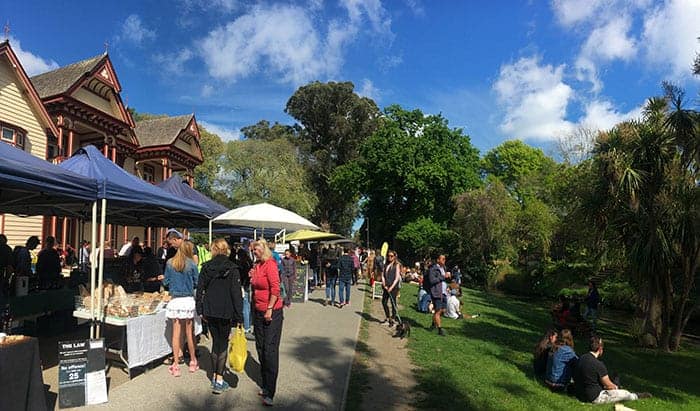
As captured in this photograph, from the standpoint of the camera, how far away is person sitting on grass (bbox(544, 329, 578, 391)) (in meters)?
6.92

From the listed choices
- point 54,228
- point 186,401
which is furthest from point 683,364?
point 54,228

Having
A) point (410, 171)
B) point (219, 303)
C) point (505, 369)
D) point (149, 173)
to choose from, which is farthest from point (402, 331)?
point (410, 171)

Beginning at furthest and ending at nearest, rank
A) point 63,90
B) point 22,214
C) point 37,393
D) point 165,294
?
point 63,90 < point 22,214 < point 165,294 < point 37,393

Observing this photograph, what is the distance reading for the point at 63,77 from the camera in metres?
20.3

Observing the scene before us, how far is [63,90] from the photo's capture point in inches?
747

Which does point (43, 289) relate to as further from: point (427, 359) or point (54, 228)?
point (54, 228)

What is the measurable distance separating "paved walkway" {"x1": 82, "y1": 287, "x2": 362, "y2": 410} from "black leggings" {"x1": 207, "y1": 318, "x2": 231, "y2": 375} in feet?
1.10

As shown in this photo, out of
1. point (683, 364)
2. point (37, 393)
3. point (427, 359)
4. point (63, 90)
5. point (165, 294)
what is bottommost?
point (683, 364)

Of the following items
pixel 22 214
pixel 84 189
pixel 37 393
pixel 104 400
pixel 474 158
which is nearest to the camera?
pixel 37 393

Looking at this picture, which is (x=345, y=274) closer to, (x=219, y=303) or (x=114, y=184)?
(x=114, y=184)


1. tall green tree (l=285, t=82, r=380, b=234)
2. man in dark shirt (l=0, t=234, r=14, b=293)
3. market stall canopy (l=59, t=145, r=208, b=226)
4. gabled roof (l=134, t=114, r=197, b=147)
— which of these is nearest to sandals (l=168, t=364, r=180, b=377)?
market stall canopy (l=59, t=145, r=208, b=226)

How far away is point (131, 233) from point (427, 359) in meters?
23.3

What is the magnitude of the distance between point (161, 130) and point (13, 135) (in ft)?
38.0

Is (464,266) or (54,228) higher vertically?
(54,228)
